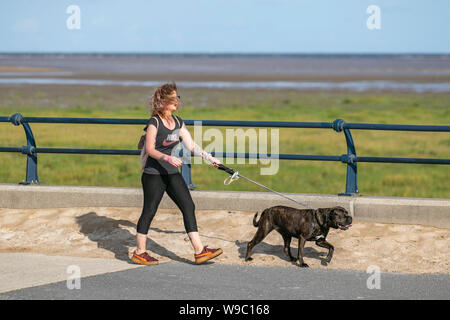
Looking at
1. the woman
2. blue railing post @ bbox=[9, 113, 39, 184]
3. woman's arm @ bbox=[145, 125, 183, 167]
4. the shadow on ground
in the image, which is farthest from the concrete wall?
woman's arm @ bbox=[145, 125, 183, 167]

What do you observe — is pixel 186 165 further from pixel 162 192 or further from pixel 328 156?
pixel 162 192

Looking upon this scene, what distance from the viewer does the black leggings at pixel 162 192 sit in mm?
7547

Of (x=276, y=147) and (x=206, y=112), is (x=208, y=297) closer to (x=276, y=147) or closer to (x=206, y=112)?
(x=276, y=147)

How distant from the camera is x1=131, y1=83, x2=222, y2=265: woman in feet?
24.3

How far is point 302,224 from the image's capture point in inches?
299

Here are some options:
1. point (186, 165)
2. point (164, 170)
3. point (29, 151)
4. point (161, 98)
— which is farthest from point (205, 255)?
point (29, 151)

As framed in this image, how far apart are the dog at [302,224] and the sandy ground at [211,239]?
187mm

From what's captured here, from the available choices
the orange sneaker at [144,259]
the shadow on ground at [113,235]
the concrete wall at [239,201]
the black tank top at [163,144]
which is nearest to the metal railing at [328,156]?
the concrete wall at [239,201]

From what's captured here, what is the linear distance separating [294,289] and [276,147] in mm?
14706

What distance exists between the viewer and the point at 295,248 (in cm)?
825

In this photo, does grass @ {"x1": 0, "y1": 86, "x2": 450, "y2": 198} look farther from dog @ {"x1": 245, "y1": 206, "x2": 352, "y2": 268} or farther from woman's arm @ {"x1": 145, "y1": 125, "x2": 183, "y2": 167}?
woman's arm @ {"x1": 145, "y1": 125, "x2": 183, "y2": 167}

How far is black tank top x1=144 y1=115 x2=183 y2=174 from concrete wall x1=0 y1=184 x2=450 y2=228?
69.7 inches

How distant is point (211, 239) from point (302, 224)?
126 cm
